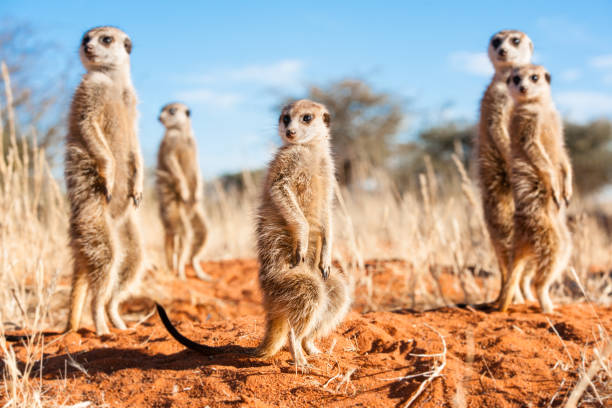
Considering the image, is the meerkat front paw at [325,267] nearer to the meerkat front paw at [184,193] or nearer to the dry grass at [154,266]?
the dry grass at [154,266]

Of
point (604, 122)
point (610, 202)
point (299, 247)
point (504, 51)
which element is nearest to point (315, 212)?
point (299, 247)

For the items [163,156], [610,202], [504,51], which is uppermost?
[504,51]

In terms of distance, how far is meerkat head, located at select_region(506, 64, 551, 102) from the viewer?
12.7ft

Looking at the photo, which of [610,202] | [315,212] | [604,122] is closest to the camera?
[315,212]

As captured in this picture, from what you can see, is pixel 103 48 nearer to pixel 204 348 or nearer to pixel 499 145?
pixel 204 348

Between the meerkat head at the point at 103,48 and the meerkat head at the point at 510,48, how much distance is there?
2927 millimetres

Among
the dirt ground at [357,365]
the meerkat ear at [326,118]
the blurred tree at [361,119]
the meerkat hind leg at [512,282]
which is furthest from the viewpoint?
the blurred tree at [361,119]

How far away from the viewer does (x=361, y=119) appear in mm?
20031

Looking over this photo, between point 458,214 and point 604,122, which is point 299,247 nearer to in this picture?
point 458,214

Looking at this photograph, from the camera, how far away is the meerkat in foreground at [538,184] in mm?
3588

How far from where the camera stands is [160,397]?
231 cm

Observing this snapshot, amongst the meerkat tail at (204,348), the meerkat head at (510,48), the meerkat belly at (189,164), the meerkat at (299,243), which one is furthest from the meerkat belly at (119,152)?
the meerkat head at (510,48)

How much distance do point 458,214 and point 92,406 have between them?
620cm

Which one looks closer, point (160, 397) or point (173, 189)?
point (160, 397)
